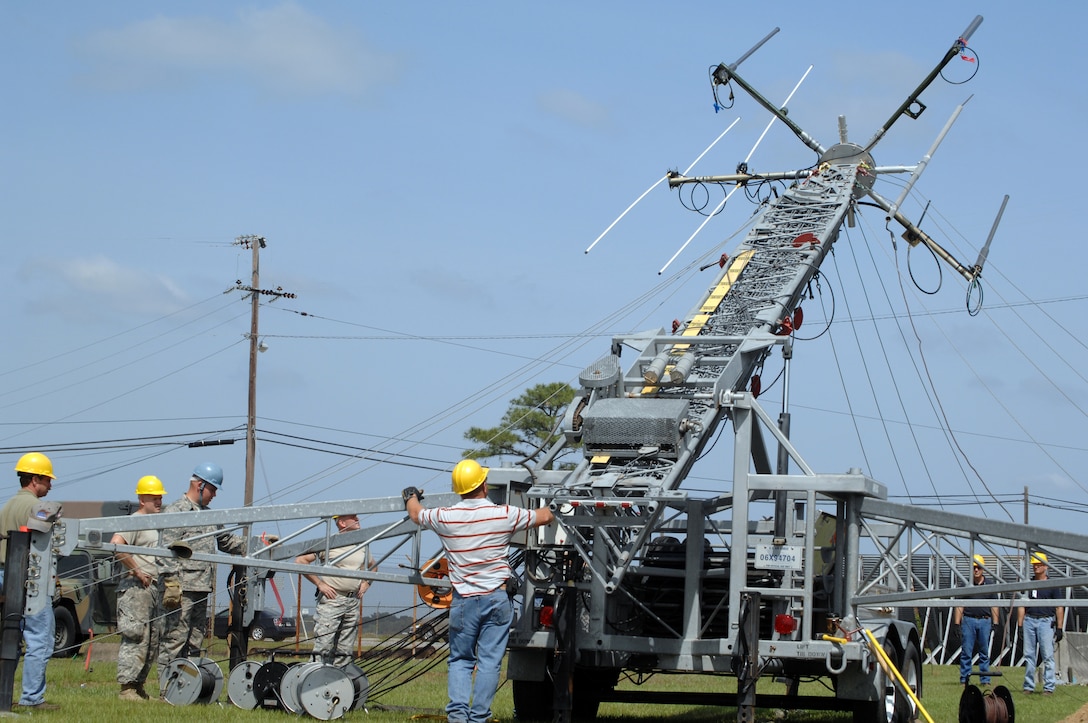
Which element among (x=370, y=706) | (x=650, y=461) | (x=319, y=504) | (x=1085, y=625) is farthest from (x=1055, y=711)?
(x=1085, y=625)

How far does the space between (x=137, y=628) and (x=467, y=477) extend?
5012 millimetres

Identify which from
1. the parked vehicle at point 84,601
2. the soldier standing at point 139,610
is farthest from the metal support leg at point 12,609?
the parked vehicle at point 84,601

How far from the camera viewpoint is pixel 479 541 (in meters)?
10.5

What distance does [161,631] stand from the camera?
14.5 m

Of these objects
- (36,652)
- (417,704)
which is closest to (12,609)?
(36,652)

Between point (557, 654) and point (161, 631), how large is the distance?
4.79 m

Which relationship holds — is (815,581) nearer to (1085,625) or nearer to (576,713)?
(576,713)

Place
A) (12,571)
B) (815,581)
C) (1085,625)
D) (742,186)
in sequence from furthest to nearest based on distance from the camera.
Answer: (1085,625) < (742,186) < (815,581) < (12,571)

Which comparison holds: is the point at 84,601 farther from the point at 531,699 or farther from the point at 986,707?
the point at 986,707

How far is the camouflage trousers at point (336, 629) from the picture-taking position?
1359cm

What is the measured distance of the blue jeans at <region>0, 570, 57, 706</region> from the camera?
1097 centimetres

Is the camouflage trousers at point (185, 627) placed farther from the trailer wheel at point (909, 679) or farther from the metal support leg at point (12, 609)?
the trailer wheel at point (909, 679)

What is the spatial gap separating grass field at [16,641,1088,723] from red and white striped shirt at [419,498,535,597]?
1922 millimetres

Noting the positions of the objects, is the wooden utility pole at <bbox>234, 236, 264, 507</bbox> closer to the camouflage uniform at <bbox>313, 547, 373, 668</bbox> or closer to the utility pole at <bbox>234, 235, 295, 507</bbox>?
the utility pole at <bbox>234, 235, 295, 507</bbox>
